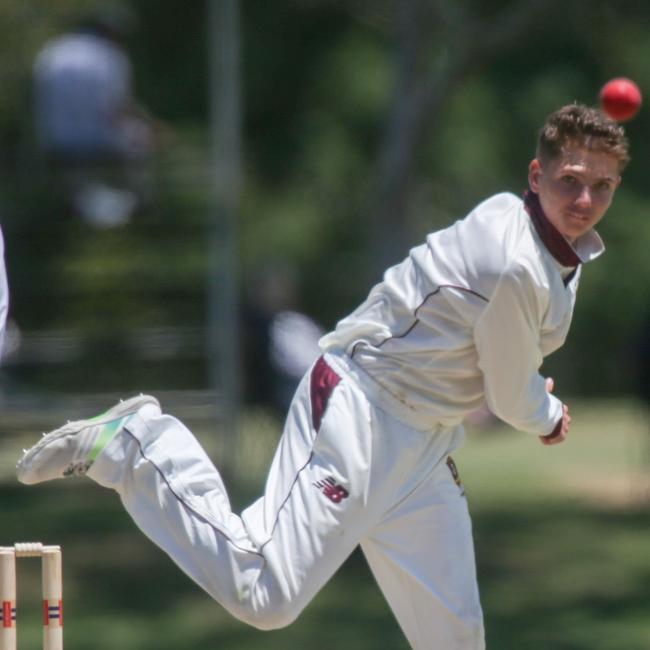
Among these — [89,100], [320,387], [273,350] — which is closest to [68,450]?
[320,387]

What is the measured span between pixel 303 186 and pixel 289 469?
46.0ft

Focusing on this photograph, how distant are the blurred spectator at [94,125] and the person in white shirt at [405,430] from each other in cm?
613

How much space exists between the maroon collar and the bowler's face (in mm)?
17

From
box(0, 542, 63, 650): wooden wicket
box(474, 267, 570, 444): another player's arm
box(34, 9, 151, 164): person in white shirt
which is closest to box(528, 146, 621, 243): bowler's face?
box(474, 267, 570, 444): another player's arm

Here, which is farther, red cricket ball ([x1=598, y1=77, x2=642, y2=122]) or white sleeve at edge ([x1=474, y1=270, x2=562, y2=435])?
red cricket ball ([x1=598, y1=77, x2=642, y2=122])

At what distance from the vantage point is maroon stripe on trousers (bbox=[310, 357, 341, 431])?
4727 millimetres

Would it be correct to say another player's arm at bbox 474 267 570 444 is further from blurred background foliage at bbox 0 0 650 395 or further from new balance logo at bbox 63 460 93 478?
blurred background foliage at bbox 0 0 650 395

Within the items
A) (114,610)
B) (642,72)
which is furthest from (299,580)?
(642,72)

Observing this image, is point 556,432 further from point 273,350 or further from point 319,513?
point 273,350

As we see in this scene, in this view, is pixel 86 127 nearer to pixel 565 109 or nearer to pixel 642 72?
pixel 565 109

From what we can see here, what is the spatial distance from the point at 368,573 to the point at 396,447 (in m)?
5.74

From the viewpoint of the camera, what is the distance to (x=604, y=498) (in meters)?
12.5

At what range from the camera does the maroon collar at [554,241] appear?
4.60m

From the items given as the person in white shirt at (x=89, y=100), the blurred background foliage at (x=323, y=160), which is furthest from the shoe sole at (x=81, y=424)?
the person in white shirt at (x=89, y=100)
